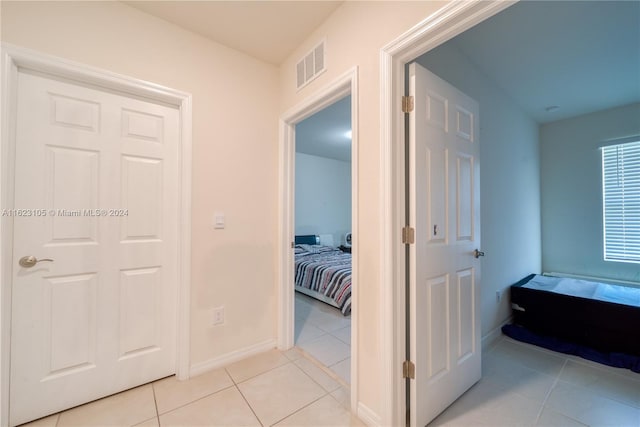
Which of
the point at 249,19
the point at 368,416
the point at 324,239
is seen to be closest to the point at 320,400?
the point at 368,416

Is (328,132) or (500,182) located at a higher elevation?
(328,132)

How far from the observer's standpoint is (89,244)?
1.60 meters

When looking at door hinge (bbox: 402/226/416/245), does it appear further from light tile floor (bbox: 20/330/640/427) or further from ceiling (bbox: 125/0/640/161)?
ceiling (bbox: 125/0/640/161)

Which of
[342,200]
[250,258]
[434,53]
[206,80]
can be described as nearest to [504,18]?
[434,53]

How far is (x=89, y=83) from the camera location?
1.60 m

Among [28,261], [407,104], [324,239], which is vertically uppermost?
[407,104]

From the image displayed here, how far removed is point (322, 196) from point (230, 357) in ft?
14.5

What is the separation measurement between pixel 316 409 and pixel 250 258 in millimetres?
1188

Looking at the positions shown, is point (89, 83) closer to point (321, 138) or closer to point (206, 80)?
point (206, 80)

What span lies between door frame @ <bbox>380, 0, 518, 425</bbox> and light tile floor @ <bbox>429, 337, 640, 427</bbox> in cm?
42

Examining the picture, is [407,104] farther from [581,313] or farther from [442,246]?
[581,313]

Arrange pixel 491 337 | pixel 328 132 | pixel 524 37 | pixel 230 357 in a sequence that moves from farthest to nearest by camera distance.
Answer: pixel 328 132 < pixel 491 337 < pixel 230 357 < pixel 524 37

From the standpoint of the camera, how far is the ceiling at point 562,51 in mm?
1709

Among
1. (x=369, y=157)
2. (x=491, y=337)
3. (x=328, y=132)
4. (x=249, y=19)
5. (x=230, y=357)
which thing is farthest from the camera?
(x=328, y=132)
